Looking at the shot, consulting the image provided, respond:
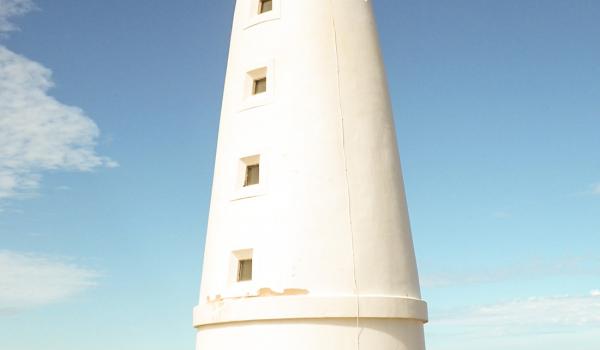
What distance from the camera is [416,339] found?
41.1 feet

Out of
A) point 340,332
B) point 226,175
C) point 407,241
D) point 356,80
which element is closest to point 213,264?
point 226,175

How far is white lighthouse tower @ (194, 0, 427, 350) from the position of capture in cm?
1168

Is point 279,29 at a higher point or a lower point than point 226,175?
higher

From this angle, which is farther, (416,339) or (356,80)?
(356,80)

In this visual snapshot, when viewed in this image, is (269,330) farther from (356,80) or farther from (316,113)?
(356,80)

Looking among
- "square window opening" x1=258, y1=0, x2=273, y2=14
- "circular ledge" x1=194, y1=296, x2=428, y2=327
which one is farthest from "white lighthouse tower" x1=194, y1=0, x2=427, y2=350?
"square window opening" x1=258, y1=0, x2=273, y2=14

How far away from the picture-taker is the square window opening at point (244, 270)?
1254 centimetres

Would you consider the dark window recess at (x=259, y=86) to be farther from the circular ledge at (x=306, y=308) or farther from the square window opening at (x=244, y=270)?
the circular ledge at (x=306, y=308)

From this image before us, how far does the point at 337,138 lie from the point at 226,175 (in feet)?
7.89

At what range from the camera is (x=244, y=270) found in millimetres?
12625

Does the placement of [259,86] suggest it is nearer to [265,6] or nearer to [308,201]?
[265,6]

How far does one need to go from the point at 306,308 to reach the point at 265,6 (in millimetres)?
7085

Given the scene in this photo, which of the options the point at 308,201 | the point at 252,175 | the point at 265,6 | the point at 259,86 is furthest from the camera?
the point at 265,6

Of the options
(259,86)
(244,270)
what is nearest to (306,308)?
(244,270)
